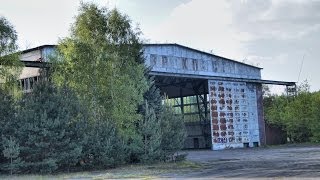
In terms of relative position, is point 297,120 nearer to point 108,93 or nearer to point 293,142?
point 293,142

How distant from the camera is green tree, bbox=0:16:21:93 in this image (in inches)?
1064

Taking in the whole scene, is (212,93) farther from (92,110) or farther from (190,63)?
(92,110)

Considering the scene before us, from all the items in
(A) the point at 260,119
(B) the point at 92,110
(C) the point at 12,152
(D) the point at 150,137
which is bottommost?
(C) the point at 12,152

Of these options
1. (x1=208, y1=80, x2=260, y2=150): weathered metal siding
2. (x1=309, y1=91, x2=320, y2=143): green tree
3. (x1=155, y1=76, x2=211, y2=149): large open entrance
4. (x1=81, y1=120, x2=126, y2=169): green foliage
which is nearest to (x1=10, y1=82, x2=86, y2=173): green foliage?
(x1=81, y1=120, x2=126, y2=169): green foliage

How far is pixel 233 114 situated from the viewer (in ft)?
173

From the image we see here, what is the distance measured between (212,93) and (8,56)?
27.7 metres

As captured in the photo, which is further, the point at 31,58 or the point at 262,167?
the point at 31,58

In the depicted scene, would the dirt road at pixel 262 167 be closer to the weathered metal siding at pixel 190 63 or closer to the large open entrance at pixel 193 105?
the weathered metal siding at pixel 190 63

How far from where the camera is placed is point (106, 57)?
29.6 metres

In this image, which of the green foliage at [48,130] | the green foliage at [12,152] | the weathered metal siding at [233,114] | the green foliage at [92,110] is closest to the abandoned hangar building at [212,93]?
the weathered metal siding at [233,114]

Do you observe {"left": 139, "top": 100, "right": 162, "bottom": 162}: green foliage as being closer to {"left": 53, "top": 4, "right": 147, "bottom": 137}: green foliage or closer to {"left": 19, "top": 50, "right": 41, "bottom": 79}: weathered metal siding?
{"left": 53, "top": 4, "right": 147, "bottom": 137}: green foliage

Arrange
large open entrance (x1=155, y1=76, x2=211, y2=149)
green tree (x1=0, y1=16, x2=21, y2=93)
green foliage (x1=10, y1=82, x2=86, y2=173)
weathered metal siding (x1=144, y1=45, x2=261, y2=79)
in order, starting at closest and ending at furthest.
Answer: green foliage (x1=10, y1=82, x2=86, y2=173) < green tree (x1=0, y1=16, x2=21, y2=93) < weathered metal siding (x1=144, y1=45, x2=261, y2=79) < large open entrance (x1=155, y1=76, x2=211, y2=149)

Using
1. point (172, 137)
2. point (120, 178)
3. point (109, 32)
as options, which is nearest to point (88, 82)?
point (109, 32)

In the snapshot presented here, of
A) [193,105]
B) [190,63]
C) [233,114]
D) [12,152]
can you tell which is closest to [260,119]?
[233,114]
